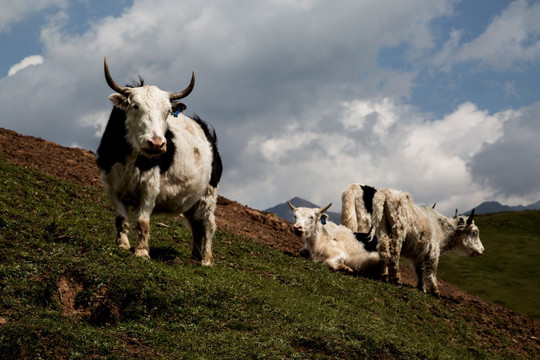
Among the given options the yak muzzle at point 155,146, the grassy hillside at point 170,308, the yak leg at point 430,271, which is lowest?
the grassy hillside at point 170,308

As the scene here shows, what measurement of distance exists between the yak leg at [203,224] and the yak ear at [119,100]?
3.20 metres

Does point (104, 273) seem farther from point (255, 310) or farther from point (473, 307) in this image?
point (473, 307)

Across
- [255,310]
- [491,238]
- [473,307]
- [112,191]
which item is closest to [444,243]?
[473,307]

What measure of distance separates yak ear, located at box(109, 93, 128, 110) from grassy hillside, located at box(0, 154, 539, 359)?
269 centimetres

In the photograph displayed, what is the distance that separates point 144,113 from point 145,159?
94 centimetres

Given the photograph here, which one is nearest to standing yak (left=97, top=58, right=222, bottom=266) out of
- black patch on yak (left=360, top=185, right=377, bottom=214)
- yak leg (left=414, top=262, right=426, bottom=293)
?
yak leg (left=414, top=262, right=426, bottom=293)

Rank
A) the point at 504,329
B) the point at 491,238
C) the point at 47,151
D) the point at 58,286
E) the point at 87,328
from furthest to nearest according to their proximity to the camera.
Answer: the point at 491,238
the point at 47,151
the point at 504,329
the point at 58,286
the point at 87,328

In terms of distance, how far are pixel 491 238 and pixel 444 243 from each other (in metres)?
28.8

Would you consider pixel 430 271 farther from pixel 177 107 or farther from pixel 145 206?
pixel 145 206

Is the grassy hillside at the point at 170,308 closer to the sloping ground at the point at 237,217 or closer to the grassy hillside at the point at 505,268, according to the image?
the sloping ground at the point at 237,217

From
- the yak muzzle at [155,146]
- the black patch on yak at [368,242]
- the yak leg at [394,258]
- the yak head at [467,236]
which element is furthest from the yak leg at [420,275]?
the yak muzzle at [155,146]

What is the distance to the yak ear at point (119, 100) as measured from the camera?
10664mm

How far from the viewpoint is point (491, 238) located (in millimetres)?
46500

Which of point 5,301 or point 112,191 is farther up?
point 112,191
